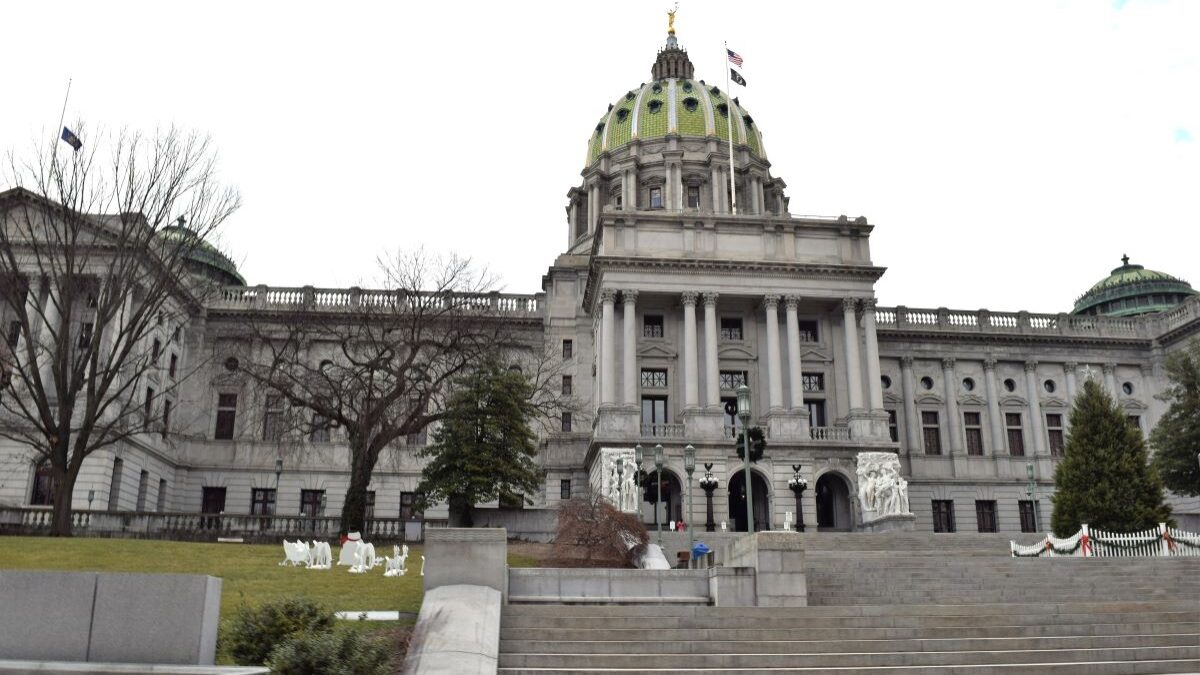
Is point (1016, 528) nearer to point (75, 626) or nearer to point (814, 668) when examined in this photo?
point (814, 668)

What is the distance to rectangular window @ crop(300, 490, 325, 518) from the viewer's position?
53581 millimetres

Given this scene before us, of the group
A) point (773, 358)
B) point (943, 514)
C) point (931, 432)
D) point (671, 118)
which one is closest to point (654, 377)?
point (773, 358)

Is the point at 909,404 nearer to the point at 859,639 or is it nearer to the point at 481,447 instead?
the point at 481,447

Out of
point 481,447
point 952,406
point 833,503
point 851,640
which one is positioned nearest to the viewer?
point 851,640

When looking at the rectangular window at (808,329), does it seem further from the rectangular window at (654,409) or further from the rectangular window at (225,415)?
the rectangular window at (225,415)

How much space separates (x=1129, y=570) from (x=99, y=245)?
42.8 meters

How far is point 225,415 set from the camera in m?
55.1

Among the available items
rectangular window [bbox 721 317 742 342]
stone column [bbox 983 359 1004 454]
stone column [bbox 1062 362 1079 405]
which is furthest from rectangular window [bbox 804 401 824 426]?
stone column [bbox 1062 362 1079 405]

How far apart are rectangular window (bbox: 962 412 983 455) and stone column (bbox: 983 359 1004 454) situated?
67 centimetres

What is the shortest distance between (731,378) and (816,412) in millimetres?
4930

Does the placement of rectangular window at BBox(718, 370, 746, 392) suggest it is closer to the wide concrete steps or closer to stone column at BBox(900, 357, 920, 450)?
stone column at BBox(900, 357, 920, 450)

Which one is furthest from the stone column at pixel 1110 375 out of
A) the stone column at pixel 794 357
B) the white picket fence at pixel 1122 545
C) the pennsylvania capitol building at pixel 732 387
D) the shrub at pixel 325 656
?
the shrub at pixel 325 656

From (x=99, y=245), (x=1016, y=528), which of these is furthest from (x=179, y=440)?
(x=1016, y=528)

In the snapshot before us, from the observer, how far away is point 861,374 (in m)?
49.6
